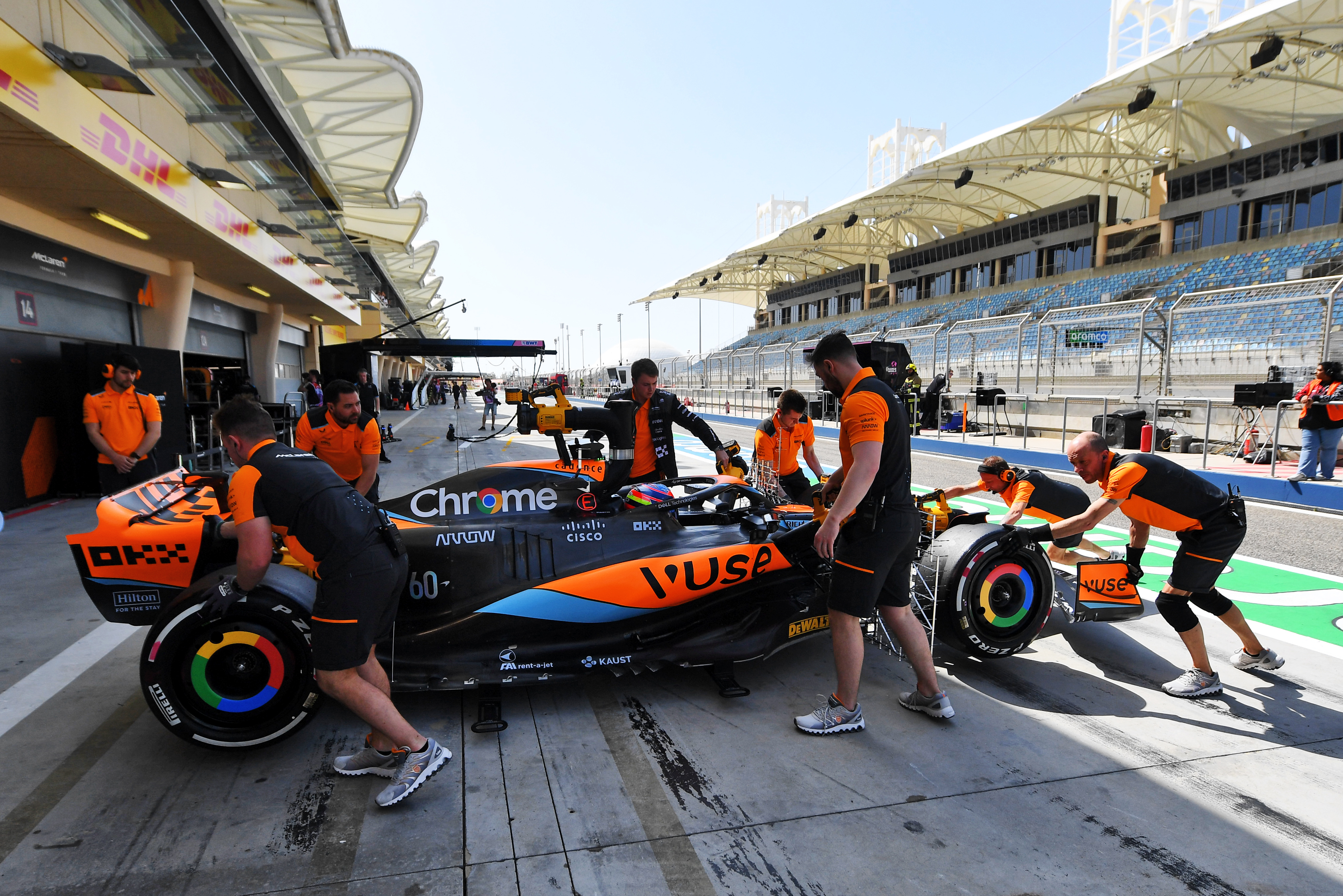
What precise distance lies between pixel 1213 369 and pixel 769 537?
15323mm

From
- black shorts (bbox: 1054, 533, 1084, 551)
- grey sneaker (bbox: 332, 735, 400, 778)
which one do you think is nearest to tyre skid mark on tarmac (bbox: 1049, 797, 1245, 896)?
black shorts (bbox: 1054, 533, 1084, 551)

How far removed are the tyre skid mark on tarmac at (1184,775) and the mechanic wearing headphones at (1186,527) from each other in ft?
2.06

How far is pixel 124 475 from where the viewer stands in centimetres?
603

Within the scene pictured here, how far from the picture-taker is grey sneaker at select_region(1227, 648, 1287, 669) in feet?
11.5

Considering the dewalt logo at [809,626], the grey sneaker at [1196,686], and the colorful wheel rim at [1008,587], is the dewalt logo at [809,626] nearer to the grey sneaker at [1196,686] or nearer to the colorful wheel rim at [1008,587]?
the colorful wheel rim at [1008,587]

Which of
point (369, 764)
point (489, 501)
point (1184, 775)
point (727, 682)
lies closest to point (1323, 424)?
point (1184, 775)

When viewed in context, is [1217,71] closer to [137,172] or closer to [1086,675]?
[1086,675]

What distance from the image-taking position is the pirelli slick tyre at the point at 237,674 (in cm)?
265

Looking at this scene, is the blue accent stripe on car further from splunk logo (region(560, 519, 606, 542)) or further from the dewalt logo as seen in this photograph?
the dewalt logo

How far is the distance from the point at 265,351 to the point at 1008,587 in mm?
19028

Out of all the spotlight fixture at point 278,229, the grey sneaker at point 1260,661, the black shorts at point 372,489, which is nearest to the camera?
the grey sneaker at point 1260,661

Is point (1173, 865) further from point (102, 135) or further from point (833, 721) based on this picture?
point (102, 135)

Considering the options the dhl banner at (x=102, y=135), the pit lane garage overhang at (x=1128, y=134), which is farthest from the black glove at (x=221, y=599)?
the pit lane garage overhang at (x=1128, y=134)

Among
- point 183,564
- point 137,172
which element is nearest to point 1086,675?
point 183,564
